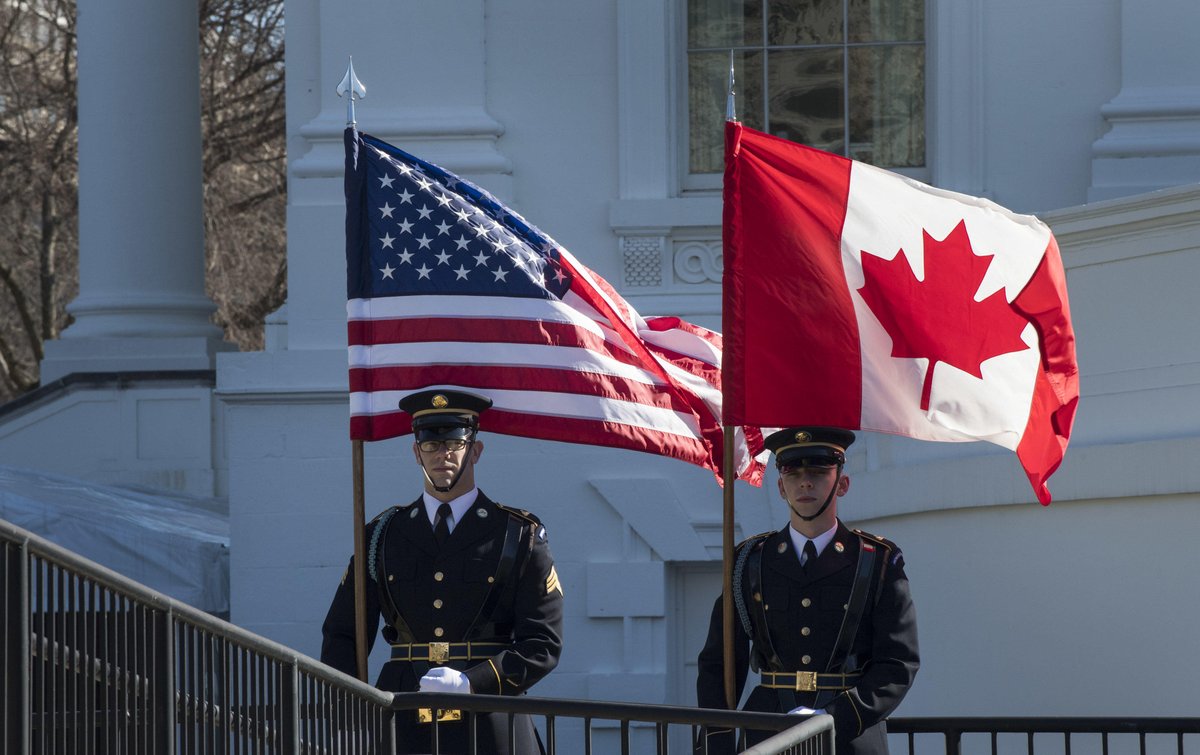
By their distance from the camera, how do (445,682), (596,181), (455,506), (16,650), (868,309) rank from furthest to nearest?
(596,181)
(455,506)
(868,309)
(445,682)
(16,650)

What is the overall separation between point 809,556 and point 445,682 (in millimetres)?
1115

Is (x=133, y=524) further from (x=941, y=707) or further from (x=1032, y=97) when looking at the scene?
(x=1032, y=97)

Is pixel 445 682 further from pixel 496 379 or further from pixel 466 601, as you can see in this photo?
pixel 496 379

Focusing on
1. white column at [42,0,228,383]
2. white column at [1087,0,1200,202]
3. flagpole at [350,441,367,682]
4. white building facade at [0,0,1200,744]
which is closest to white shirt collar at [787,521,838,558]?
flagpole at [350,441,367,682]

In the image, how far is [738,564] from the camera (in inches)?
221

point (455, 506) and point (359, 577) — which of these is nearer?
point (359, 577)

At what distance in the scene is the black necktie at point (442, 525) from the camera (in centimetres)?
562

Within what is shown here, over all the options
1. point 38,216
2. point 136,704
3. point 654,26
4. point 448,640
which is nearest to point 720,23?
point 654,26

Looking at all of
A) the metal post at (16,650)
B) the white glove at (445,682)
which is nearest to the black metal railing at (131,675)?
the metal post at (16,650)

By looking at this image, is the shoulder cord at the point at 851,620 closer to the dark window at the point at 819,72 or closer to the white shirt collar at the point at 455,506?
the white shirt collar at the point at 455,506

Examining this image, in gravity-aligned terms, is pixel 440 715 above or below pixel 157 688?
below

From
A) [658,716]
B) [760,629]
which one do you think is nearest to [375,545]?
[760,629]

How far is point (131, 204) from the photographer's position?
12492 millimetres

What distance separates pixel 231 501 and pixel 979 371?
189 inches
